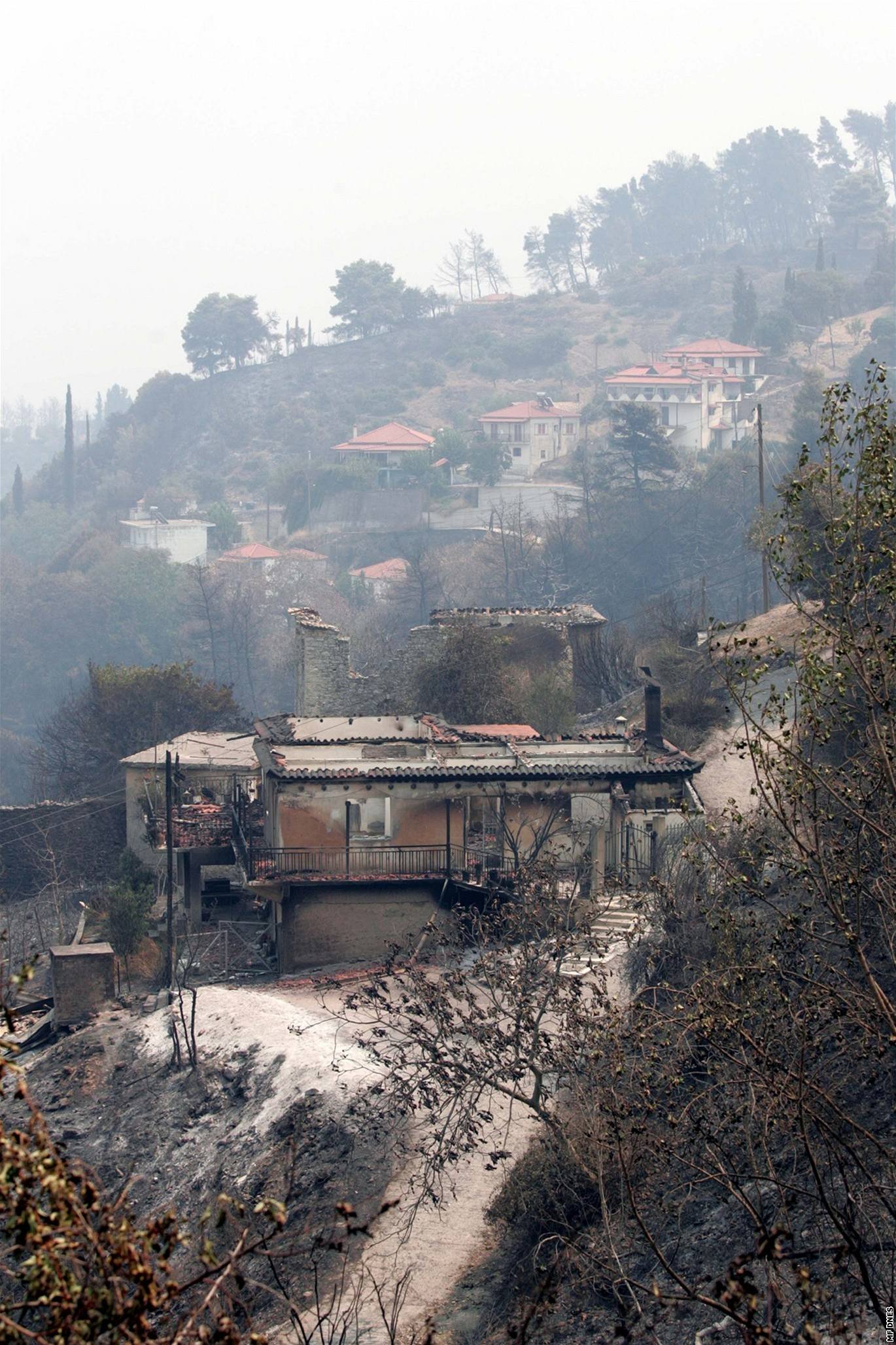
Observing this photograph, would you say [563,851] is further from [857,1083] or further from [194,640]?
[194,640]

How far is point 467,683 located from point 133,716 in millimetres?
12855

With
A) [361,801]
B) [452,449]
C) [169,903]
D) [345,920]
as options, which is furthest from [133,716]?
Answer: [452,449]

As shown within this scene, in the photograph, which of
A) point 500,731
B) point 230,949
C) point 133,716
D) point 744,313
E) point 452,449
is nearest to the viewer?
point 230,949

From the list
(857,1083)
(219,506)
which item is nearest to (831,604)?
(857,1083)

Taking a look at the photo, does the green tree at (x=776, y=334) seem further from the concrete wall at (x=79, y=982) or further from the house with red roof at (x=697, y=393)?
the concrete wall at (x=79, y=982)

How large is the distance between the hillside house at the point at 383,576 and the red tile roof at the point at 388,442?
16979 millimetres

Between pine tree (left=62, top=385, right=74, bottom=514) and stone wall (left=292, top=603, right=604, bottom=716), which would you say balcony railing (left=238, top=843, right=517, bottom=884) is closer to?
stone wall (left=292, top=603, right=604, bottom=716)

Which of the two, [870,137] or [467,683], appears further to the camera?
[870,137]

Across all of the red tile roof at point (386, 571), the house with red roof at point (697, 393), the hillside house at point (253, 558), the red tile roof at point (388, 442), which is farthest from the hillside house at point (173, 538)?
the house with red roof at point (697, 393)

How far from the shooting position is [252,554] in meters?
88.1

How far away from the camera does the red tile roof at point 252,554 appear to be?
8669 centimetres

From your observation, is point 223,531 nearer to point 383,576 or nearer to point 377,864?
point 383,576

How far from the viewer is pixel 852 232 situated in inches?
5408

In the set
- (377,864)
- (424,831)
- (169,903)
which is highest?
(424,831)
